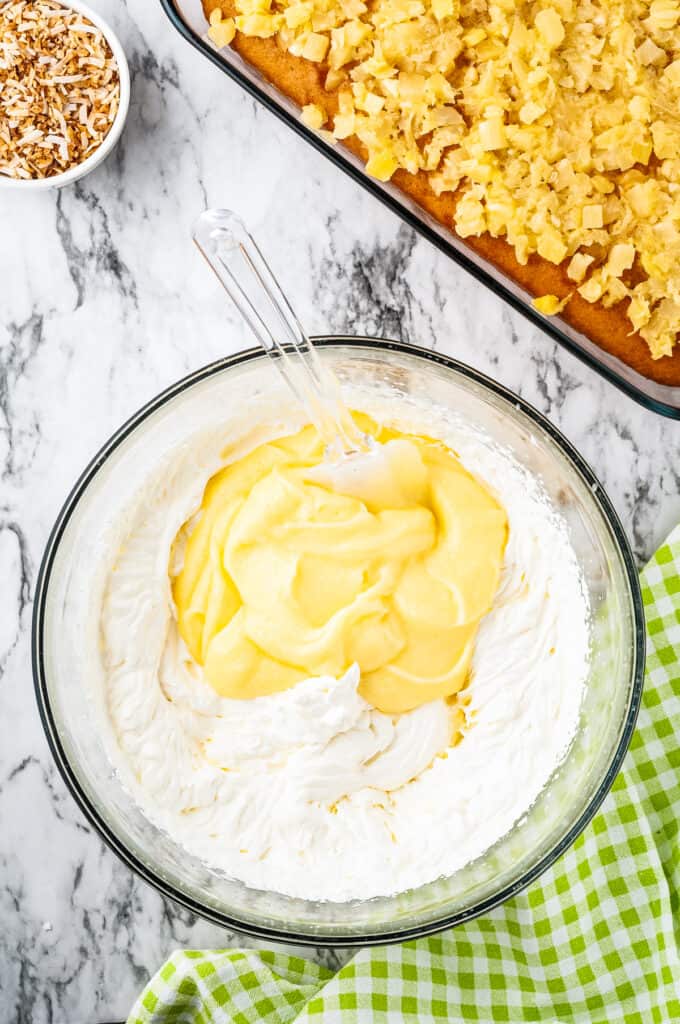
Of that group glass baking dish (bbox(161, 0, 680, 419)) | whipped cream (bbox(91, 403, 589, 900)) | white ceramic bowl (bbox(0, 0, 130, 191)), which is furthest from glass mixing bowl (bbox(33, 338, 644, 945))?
white ceramic bowl (bbox(0, 0, 130, 191))

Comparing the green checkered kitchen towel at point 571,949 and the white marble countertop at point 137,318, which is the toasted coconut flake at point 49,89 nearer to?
the white marble countertop at point 137,318

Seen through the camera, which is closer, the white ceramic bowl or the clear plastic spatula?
the clear plastic spatula

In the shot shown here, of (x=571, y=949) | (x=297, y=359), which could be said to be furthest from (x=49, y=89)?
(x=571, y=949)

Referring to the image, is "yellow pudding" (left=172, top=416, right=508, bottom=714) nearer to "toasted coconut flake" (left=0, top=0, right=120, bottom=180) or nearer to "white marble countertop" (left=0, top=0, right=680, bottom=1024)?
"white marble countertop" (left=0, top=0, right=680, bottom=1024)

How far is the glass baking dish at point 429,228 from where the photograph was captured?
1565 mm

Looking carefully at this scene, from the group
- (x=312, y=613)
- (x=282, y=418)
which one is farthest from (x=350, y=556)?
(x=282, y=418)

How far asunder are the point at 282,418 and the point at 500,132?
513mm

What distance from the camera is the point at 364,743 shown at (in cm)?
159

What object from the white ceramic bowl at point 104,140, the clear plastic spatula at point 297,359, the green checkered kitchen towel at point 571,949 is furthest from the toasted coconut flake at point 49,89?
the green checkered kitchen towel at point 571,949

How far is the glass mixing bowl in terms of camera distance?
1.49m

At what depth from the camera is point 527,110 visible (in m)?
1.53

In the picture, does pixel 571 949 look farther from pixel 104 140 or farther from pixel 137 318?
pixel 104 140

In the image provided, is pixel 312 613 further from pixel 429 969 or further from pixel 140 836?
pixel 429 969

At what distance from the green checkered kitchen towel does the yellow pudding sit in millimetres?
340
